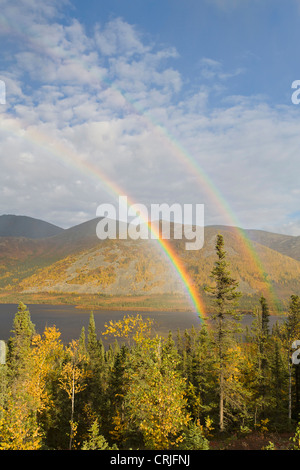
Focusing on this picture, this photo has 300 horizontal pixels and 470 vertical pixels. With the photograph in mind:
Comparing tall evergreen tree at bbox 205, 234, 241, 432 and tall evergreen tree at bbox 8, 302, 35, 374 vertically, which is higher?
tall evergreen tree at bbox 205, 234, 241, 432

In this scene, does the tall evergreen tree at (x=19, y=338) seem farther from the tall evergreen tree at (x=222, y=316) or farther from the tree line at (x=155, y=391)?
the tall evergreen tree at (x=222, y=316)

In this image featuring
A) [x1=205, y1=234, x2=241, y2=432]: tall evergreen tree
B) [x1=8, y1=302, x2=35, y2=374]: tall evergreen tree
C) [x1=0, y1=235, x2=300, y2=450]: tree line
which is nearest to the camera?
[x1=0, y1=235, x2=300, y2=450]: tree line

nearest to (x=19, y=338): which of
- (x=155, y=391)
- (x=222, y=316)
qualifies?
(x=222, y=316)

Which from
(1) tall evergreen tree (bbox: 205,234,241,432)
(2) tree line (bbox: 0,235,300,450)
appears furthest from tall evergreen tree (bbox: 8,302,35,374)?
(1) tall evergreen tree (bbox: 205,234,241,432)

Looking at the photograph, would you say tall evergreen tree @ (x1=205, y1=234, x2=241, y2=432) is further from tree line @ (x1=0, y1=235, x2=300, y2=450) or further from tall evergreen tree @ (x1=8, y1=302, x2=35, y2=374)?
tall evergreen tree @ (x1=8, y1=302, x2=35, y2=374)

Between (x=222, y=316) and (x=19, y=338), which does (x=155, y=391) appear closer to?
(x=222, y=316)

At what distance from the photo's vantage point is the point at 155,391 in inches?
621

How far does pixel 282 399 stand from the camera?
130ft

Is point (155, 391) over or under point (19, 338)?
over

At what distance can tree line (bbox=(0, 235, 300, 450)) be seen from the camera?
15.9 metres

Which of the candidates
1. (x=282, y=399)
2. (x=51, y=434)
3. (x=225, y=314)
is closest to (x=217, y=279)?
(x=225, y=314)

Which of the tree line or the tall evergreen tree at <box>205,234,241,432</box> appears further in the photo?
the tall evergreen tree at <box>205,234,241,432</box>

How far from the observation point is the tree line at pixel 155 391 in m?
15.9
